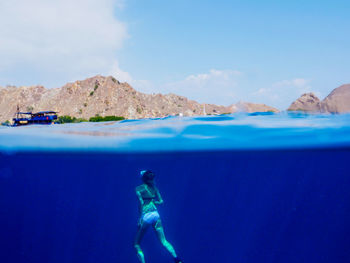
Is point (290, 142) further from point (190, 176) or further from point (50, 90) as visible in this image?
point (50, 90)

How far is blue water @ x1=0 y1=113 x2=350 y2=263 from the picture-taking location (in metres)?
11.2

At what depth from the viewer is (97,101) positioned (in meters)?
61.2

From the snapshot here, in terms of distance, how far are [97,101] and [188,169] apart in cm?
4334

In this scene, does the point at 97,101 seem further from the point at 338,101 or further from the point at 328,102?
the point at 338,101

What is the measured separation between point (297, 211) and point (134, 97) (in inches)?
1705

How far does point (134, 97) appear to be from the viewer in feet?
214

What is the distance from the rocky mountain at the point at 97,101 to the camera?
60250mm

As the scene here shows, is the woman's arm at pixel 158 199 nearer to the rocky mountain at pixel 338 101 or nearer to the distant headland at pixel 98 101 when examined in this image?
the rocky mountain at pixel 338 101

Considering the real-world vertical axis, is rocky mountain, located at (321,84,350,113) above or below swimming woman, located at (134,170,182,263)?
above

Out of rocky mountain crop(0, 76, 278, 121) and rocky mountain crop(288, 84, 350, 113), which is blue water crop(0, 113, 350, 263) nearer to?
rocky mountain crop(288, 84, 350, 113)

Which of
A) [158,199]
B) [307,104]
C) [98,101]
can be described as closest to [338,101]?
[307,104]

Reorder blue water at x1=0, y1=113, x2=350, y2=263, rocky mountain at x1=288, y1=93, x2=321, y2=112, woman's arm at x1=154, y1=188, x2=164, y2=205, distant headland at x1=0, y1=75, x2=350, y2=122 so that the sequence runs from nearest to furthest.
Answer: woman's arm at x1=154, y1=188, x2=164, y2=205
rocky mountain at x1=288, y1=93, x2=321, y2=112
blue water at x1=0, y1=113, x2=350, y2=263
distant headland at x1=0, y1=75, x2=350, y2=122

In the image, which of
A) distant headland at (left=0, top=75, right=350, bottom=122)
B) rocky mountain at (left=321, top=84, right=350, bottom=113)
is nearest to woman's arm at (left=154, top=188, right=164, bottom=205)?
rocky mountain at (left=321, top=84, right=350, bottom=113)

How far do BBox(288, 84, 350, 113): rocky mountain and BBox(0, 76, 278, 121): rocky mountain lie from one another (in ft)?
148
